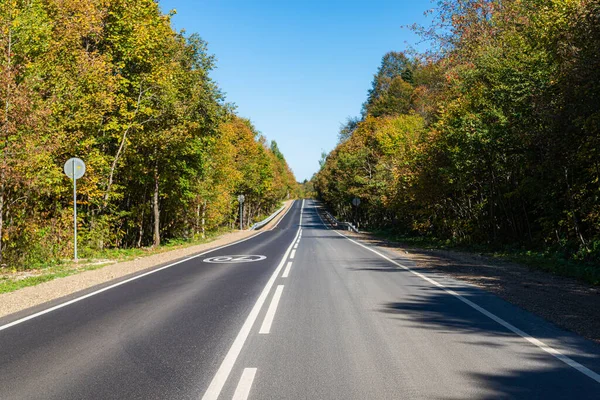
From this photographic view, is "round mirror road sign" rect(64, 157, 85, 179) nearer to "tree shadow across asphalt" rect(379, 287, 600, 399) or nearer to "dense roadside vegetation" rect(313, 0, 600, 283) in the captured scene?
"tree shadow across asphalt" rect(379, 287, 600, 399)

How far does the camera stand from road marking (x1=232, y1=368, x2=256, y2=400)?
3825 millimetres

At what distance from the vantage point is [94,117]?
1717 centimetres

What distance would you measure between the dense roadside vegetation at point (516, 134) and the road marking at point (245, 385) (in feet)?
32.0

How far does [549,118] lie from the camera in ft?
40.6

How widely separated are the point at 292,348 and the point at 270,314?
1791 mm

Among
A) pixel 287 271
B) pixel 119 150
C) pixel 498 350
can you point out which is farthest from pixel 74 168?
pixel 498 350

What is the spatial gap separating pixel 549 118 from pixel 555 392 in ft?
34.5

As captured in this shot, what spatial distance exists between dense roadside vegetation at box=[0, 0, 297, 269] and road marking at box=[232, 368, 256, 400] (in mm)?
11033

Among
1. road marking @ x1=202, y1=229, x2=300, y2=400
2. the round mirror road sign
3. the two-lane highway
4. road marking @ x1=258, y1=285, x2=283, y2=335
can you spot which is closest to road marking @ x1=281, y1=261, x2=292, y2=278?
the two-lane highway

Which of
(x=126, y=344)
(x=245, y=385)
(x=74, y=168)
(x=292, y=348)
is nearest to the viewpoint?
(x=245, y=385)

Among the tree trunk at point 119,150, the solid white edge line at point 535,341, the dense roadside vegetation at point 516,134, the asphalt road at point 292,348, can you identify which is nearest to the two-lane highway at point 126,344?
the asphalt road at point 292,348

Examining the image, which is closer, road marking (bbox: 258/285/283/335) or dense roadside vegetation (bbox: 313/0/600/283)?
road marking (bbox: 258/285/283/335)

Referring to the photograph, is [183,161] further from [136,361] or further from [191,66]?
[136,361]

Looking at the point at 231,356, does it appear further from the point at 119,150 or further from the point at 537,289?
the point at 119,150
